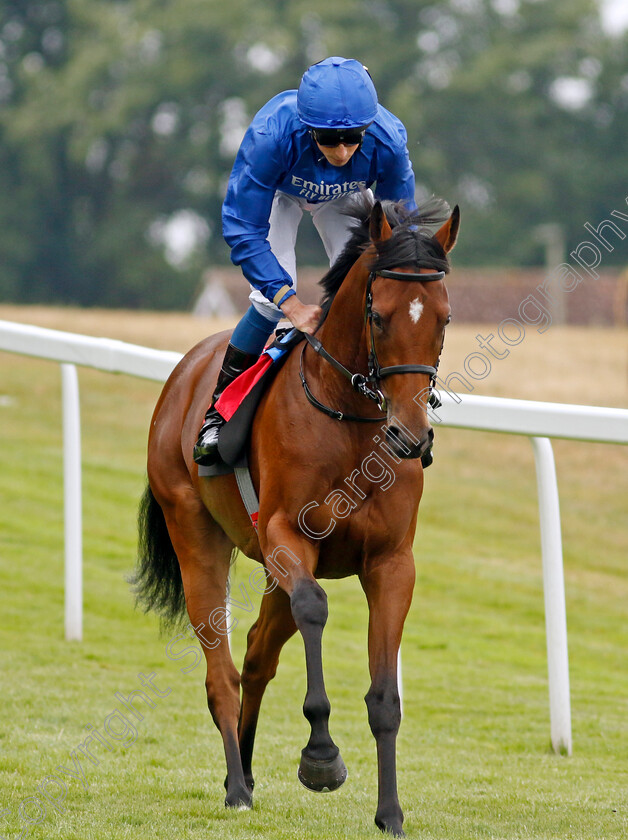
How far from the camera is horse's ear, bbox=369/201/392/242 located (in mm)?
3668

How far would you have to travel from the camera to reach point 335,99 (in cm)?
385

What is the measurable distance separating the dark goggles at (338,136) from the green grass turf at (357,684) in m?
2.19

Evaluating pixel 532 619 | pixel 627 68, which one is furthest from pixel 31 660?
pixel 627 68

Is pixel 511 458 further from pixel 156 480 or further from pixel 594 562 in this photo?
pixel 156 480

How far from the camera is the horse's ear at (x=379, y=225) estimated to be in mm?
3668

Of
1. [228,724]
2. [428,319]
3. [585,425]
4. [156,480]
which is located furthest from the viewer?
[156,480]

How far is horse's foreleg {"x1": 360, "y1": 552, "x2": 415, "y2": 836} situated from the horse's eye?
2.51 ft

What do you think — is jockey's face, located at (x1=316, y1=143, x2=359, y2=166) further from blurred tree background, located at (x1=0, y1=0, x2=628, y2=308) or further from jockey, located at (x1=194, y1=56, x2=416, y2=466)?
blurred tree background, located at (x1=0, y1=0, x2=628, y2=308)

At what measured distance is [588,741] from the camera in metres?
5.25

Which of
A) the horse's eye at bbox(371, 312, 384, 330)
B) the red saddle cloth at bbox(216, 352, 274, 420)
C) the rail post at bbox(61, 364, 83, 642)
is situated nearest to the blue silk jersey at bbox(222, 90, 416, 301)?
the red saddle cloth at bbox(216, 352, 274, 420)

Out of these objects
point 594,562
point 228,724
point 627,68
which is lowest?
point 228,724

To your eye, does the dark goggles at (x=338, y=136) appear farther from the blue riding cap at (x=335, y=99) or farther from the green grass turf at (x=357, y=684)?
the green grass turf at (x=357, y=684)

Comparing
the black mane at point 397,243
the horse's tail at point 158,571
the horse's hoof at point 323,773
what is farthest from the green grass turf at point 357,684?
the black mane at point 397,243

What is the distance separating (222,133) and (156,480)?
3913 centimetres
